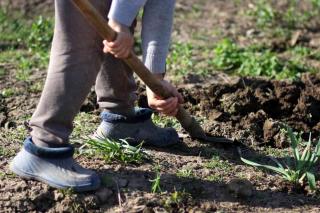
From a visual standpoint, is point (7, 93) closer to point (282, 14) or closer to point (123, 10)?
point (123, 10)

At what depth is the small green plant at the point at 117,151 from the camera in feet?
14.1

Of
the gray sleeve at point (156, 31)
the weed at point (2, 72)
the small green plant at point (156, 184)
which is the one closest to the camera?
the small green plant at point (156, 184)

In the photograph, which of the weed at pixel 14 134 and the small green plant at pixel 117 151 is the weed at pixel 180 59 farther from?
the small green plant at pixel 117 151

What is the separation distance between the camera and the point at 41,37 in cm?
707

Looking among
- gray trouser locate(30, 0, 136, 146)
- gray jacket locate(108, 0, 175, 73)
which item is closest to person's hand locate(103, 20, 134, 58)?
gray trouser locate(30, 0, 136, 146)

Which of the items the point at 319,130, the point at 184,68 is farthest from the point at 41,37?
the point at 319,130

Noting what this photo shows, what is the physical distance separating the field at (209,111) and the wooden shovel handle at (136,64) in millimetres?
168

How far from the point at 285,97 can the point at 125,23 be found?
2033 mm

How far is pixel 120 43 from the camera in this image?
3771 millimetres

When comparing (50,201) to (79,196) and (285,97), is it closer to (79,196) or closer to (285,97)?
(79,196)

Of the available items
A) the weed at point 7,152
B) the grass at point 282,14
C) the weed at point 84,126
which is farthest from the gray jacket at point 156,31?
the grass at point 282,14

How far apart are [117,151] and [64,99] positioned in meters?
0.57

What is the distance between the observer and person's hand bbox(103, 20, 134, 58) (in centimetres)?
377

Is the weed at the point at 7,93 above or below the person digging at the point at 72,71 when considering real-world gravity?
below
